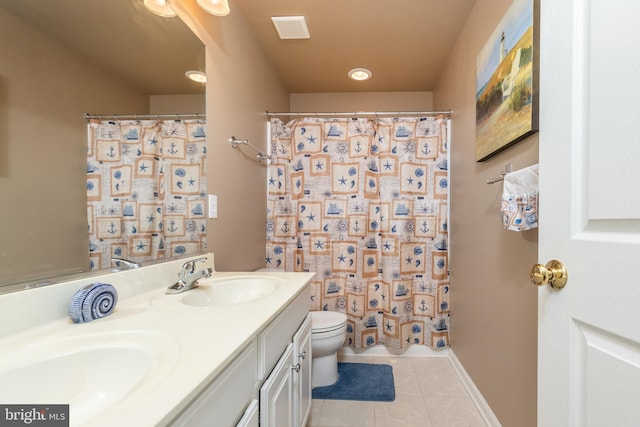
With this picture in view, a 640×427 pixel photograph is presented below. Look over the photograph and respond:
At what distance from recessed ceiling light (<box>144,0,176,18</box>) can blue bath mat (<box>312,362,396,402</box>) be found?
2184mm

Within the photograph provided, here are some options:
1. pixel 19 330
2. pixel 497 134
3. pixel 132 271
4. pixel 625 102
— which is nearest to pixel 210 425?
pixel 19 330

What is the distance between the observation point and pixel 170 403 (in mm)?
428

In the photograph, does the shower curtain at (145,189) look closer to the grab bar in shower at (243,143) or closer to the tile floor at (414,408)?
the grab bar in shower at (243,143)

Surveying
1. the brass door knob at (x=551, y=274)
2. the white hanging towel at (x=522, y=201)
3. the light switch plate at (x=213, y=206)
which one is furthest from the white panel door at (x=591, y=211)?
the light switch plate at (x=213, y=206)

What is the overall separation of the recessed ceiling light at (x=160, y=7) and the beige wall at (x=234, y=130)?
50 mm

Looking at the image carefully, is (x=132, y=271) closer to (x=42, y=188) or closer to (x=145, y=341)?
(x=42, y=188)

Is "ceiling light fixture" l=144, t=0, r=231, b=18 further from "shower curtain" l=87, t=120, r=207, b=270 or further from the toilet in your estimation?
the toilet

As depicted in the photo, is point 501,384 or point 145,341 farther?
point 501,384

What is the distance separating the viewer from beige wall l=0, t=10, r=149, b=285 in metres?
0.70

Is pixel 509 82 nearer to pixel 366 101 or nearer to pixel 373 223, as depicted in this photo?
pixel 373 223

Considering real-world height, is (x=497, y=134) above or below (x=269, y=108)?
below

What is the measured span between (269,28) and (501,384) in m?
2.54

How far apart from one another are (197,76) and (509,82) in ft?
4.71

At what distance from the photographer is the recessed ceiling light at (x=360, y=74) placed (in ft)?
8.32
